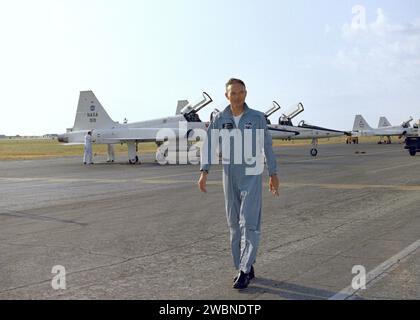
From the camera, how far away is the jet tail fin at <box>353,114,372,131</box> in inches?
3327

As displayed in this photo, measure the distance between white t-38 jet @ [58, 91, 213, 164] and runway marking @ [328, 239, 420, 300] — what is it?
25340 mm

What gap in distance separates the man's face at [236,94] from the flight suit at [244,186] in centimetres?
12

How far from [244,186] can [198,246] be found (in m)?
2.14

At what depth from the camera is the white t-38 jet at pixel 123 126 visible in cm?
3164

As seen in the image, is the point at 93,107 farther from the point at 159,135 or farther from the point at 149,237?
the point at 149,237

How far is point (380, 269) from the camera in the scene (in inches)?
229

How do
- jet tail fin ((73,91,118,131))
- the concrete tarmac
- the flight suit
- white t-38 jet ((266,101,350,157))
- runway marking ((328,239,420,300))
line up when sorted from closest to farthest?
runway marking ((328,239,420,300)) → the concrete tarmac → the flight suit → jet tail fin ((73,91,118,131)) → white t-38 jet ((266,101,350,157))

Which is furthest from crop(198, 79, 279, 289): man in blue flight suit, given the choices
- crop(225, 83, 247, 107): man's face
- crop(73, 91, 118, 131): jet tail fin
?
crop(73, 91, 118, 131): jet tail fin

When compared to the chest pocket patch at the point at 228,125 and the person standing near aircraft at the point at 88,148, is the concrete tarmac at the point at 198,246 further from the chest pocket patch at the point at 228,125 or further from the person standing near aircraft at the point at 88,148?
the person standing near aircraft at the point at 88,148

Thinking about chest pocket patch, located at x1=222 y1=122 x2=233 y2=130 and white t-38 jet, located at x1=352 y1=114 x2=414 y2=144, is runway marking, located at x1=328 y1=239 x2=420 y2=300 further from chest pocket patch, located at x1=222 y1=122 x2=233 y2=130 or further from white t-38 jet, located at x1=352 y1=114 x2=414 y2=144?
white t-38 jet, located at x1=352 y1=114 x2=414 y2=144

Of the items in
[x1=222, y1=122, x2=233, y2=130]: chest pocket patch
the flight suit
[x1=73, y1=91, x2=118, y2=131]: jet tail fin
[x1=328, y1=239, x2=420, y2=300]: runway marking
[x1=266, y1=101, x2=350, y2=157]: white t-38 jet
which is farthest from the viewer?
[x1=266, y1=101, x2=350, y2=157]: white t-38 jet

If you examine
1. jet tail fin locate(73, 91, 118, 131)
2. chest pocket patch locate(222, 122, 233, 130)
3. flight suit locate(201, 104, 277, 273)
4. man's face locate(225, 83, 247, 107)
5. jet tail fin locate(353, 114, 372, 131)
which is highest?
jet tail fin locate(353, 114, 372, 131)

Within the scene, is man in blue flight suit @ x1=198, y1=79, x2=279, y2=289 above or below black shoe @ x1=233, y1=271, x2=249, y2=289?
above
